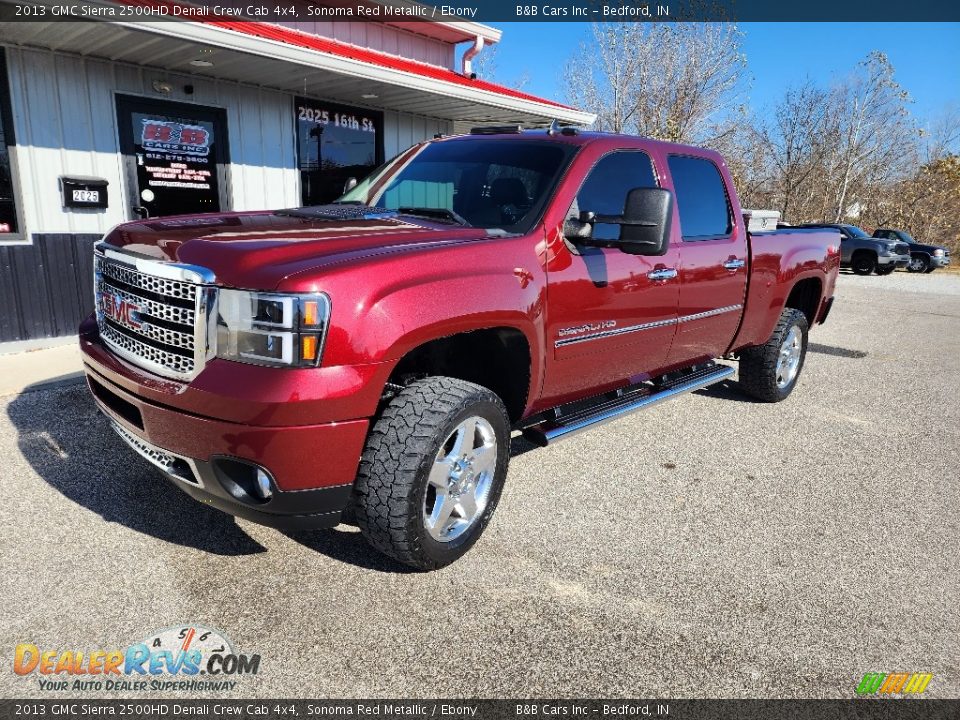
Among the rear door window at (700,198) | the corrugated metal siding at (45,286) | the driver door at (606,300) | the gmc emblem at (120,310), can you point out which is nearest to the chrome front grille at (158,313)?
the gmc emblem at (120,310)

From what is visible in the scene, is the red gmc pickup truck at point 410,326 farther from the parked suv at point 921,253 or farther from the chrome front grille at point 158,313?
the parked suv at point 921,253

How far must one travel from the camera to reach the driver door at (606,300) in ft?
10.9

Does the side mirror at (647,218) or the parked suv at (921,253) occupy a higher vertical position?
the side mirror at (647,218)

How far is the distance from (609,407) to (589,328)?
61 cm

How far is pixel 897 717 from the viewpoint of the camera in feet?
7.22

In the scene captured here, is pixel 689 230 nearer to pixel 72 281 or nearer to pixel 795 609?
pixel 795 609

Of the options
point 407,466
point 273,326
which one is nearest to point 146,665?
point 407,466

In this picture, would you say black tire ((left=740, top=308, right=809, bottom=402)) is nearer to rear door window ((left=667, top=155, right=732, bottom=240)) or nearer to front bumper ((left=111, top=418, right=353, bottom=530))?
rear door window ((left=667, top=155, right=732, bottom=240))

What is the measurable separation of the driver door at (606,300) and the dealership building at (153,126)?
14.4ft

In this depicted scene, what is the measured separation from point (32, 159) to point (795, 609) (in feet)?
25.1

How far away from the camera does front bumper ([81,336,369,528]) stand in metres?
2.35

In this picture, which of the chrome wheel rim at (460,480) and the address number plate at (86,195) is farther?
the address number plate at (86,195)

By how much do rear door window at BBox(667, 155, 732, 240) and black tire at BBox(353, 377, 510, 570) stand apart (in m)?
2.29

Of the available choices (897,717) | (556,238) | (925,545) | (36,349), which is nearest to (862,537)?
(925,545)
